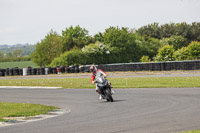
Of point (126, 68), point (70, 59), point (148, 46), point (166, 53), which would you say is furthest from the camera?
point (148, 46)

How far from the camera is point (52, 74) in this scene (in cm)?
5434

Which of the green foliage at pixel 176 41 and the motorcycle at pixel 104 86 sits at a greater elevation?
the green foliage at pixel 176 41

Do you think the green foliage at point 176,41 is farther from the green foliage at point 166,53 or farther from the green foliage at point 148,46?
the green foliage at point 166,53

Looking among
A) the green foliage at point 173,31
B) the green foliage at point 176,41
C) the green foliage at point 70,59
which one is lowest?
the green foliage at point 70,59

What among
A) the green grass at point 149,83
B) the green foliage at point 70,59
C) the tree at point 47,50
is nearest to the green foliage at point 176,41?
the tree at point 47,50

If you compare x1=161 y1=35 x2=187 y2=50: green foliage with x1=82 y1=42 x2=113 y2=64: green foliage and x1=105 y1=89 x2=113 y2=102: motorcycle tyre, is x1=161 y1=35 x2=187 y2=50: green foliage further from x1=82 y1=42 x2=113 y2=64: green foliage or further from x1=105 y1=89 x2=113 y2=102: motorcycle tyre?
x1=105 y1=89 x2=113 y2=102: motorcycle tyre

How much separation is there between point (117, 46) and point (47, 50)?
17595 millimetres

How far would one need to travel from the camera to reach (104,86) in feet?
61.3

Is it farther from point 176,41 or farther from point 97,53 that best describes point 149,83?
point 176,41

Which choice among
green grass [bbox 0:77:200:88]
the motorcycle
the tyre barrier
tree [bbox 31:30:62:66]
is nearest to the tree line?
tree [bbox 31:30:62:66]

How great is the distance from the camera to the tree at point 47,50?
95.9m

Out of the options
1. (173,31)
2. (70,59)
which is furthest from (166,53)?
(173,31)

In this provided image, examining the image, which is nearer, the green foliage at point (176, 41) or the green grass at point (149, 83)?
the green grass at point (149, 83)

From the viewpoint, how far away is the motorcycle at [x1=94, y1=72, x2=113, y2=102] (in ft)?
61.3
